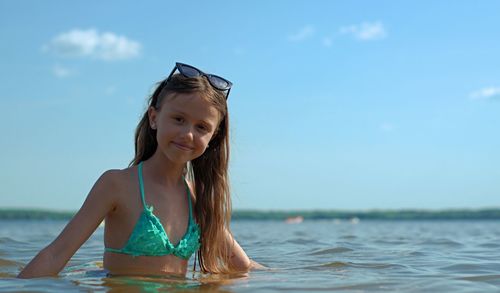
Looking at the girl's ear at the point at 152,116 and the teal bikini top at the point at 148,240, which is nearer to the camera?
the teal bikini top at the point at 148,240

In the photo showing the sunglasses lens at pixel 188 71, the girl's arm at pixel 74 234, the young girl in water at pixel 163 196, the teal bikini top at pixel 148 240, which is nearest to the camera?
the girl's arm at pixel 74 234

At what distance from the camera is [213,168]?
504 cm

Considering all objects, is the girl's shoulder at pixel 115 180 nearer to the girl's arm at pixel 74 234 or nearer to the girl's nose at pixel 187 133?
the girl's arm at pixel 74 234

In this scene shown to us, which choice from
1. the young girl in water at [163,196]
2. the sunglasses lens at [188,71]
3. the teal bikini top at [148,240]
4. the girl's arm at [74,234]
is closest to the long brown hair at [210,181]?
the young girl in water at [163,196]

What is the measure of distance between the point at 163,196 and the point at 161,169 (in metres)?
0.19

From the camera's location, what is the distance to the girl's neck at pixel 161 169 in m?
4.70

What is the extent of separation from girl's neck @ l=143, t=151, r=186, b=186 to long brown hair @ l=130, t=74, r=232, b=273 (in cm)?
19

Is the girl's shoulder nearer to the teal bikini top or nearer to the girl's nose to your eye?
the teal bikini top

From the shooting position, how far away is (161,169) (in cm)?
473

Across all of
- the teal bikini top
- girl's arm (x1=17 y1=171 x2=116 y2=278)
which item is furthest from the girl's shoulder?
the teal bikini top

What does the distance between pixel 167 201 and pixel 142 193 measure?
0.23 meters

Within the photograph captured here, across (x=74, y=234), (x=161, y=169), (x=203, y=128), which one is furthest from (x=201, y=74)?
(x=74, y=234)

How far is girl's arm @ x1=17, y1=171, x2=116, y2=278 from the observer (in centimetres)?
420

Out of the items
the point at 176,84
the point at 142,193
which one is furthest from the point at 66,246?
the point at 176,84
